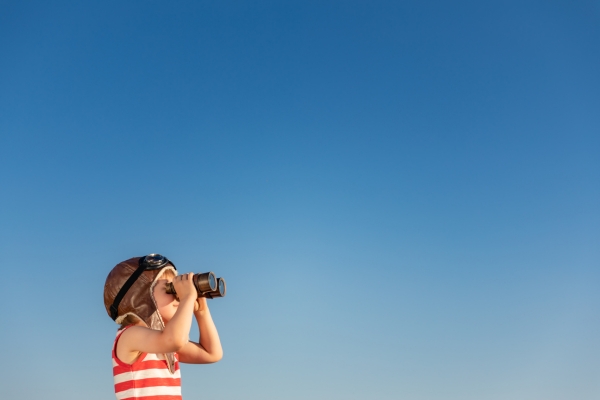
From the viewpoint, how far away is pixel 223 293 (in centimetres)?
395

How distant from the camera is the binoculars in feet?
12.3

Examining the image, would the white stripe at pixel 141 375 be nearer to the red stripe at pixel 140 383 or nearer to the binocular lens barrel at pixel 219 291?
the red stripe at pixel 140 383

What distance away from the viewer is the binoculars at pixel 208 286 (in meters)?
3.76

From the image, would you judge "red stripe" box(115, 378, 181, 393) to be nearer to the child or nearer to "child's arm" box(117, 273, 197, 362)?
the child

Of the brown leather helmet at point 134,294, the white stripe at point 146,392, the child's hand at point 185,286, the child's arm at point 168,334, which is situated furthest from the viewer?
the brown leather helmet at point 134,294

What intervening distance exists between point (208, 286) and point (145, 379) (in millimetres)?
658

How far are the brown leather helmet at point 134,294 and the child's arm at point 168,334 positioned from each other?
18cm

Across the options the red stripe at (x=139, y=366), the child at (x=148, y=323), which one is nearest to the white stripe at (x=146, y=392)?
the child at (x=148, y=323)

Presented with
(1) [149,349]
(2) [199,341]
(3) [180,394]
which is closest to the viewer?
(1) [149,349]

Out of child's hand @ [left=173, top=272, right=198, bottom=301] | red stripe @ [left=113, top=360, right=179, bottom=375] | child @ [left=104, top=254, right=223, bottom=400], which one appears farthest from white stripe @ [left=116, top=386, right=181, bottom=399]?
child's hand @ [left=173, top=272, right=198, bottom=301]

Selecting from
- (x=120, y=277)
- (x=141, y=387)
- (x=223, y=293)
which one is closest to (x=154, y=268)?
(x=120, y=277)

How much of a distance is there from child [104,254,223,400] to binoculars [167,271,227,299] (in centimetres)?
5

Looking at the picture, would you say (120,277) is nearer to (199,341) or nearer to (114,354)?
(114,354)

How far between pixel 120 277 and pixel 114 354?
1.55 ft
